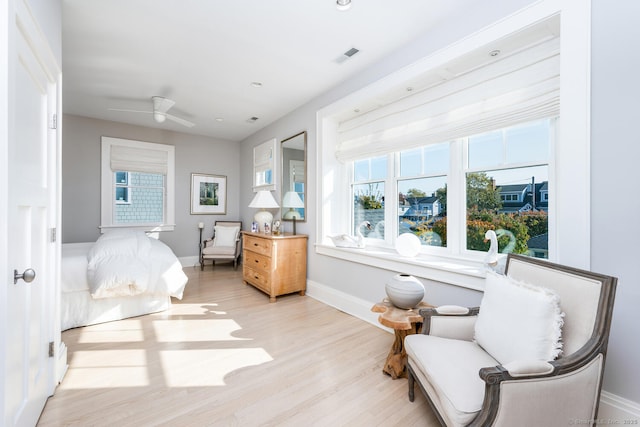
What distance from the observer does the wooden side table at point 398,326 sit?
183 centimetres

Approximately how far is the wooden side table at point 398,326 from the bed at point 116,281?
238cm

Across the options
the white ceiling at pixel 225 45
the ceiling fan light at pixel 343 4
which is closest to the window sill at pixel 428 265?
the white ceiling at pixel 225 45

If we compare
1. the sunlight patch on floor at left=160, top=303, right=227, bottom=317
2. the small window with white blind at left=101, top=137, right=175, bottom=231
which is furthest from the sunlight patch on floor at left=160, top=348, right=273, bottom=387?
the small window with white blind at left=101, top=137, right=175, bottom=231

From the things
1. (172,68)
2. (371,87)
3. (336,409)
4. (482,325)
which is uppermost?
(172,68)

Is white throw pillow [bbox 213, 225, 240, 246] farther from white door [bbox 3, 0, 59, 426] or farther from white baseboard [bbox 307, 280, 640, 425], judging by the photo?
white door [bbox 3, 0, 59, 426]

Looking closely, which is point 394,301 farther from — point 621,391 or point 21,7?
point 21,7

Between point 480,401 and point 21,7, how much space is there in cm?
252

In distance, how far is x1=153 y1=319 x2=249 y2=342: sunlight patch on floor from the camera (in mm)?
2506

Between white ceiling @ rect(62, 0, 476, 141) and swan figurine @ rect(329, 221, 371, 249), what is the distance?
171 centimetres

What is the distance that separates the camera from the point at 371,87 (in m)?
2.83

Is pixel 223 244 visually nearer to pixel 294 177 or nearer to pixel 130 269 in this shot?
pixel 294 177

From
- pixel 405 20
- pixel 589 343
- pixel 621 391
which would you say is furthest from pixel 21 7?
pixel 621 391

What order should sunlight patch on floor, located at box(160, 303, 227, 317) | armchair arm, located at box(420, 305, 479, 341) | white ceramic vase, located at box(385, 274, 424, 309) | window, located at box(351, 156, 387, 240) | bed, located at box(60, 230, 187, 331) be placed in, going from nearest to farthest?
armchair arm, located at box(420, 305, 479, 341)
white ceramic vase, located at box(385, 274, 424, 309)
bed, located at box(60, 230, 187, 331)
sunlight patch on floor, located at box(160, 303, 227, 317)
window, located at box(351, 156, 387, 240)

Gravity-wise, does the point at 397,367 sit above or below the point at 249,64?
below
